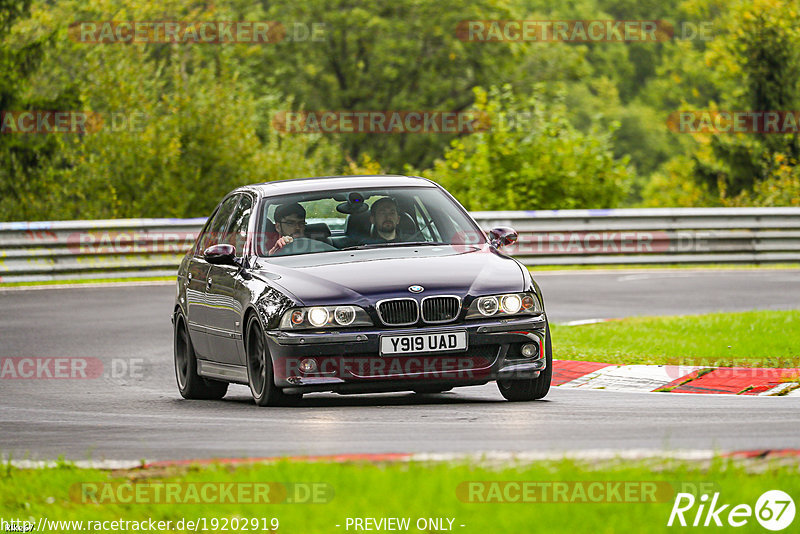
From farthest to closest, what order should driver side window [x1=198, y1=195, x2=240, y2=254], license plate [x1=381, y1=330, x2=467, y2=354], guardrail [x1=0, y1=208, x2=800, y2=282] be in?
1. guardrail [x1=0, y1=208, x2=800, y2=282]
2. driver side window [x1=198, y1=195, x2=240, y2=254]
3. license plate [x1=381, y1=330, x2=467, y2=354]

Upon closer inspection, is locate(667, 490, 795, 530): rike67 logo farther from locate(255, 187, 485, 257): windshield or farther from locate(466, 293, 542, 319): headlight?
locate(255, 187, 485, 257): windshield

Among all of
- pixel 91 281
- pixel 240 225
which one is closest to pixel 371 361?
pixel 240 225

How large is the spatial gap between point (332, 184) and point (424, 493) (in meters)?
5.41

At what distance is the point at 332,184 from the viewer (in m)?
11.1

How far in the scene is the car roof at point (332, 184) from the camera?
1099 cm

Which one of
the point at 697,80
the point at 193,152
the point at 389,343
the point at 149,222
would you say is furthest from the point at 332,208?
the point at 697,80

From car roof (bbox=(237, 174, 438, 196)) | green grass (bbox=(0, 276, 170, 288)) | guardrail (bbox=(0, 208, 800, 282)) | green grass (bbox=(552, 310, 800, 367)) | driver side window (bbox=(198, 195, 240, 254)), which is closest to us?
car roof (bbox=(237, 174, 438, 196))

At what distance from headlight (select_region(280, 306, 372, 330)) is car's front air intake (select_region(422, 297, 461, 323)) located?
1.20 feet

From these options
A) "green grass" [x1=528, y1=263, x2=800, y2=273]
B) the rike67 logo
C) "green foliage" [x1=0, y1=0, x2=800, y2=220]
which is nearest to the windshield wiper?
the rike67 logo

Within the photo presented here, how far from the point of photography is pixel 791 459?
6.46 metres

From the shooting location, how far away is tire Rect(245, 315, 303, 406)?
9.64 m

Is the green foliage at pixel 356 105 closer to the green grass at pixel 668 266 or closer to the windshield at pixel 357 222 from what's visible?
the green grass at pixel 668 266

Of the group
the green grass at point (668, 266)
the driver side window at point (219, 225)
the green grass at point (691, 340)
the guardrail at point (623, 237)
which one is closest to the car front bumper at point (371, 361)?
the driver side window at point (219, 225)

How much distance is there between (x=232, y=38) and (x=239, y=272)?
148ft
